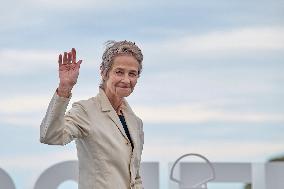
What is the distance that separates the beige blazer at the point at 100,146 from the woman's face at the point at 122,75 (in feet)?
0.29

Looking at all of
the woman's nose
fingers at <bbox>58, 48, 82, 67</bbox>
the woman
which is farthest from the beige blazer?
fingers at <bbox>58, 48, 82, 67</bbox>

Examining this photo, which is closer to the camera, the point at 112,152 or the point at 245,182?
the point at 112,152

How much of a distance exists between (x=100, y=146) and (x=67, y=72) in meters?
0.45

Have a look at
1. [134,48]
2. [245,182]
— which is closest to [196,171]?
[245,182]

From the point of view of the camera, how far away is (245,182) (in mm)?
7793

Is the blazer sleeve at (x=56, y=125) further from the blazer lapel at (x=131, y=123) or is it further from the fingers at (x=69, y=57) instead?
the blazer lapel at (x=131, y=123)

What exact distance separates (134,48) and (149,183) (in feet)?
11.3

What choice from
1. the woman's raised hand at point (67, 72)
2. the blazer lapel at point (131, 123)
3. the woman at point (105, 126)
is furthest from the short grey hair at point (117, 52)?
the woman's raised hand at point (67, 72)

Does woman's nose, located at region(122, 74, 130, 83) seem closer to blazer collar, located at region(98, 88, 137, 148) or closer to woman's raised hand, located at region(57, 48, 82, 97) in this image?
blazer collar, located at region(98, 88, 137, 148)

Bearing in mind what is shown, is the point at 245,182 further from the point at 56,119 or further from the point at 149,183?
the point at 56,119

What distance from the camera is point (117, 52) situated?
3.92 m

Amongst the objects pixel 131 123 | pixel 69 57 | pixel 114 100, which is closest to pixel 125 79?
pixel 114 100

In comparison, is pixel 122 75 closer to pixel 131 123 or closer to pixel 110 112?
pixel 110 112

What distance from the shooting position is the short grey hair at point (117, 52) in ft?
12.9
